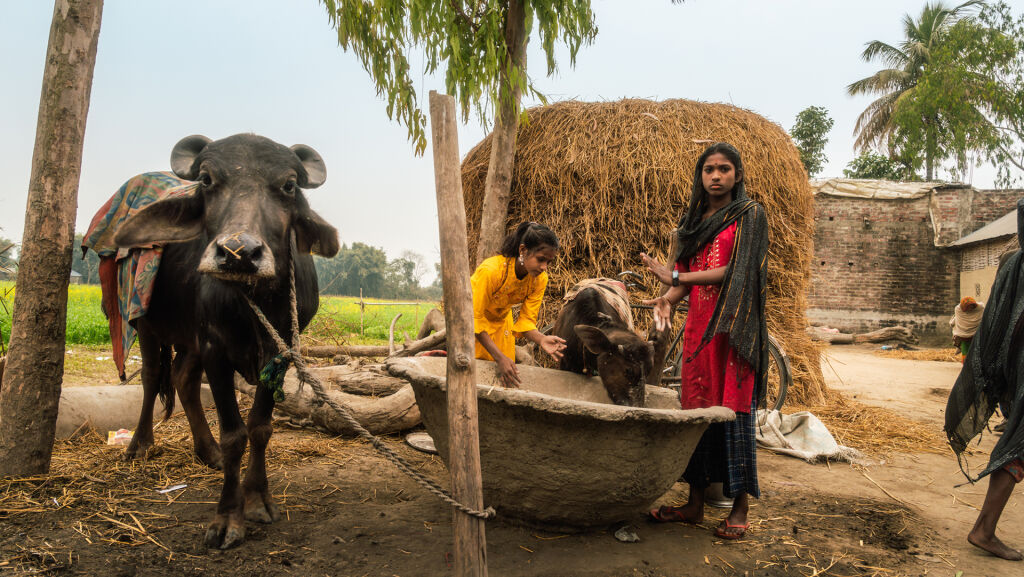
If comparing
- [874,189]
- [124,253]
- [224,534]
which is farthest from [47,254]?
[874,189]

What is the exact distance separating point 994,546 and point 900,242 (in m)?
15.5

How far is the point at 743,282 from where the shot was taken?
2.90 m

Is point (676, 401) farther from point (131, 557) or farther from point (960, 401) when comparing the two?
point (131, 557)

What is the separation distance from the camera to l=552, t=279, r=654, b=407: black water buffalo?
3.79m

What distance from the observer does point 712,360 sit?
3076 millimetres

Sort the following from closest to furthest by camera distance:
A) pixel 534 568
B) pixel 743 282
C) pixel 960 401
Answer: pixel 534 568
pixel 743 282
pixel 960 401

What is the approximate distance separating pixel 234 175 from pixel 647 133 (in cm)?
518

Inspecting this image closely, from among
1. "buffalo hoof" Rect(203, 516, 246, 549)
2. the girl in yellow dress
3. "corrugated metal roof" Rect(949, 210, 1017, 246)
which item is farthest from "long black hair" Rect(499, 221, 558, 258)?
"corrugated metal roof" Rect(949, 210, 1017, 246)

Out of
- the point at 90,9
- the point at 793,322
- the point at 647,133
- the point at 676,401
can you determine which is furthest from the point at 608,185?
the point at 90,9

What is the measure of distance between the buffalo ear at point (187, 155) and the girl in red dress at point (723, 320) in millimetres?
2354

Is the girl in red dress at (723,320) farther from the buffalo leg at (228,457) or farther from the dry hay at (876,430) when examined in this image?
the dry hay at (876,430)

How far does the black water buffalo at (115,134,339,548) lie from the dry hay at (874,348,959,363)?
13985 mm

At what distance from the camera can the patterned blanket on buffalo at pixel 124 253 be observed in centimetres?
350

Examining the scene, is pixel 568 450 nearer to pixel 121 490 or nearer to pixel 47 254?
pixel 121 490
